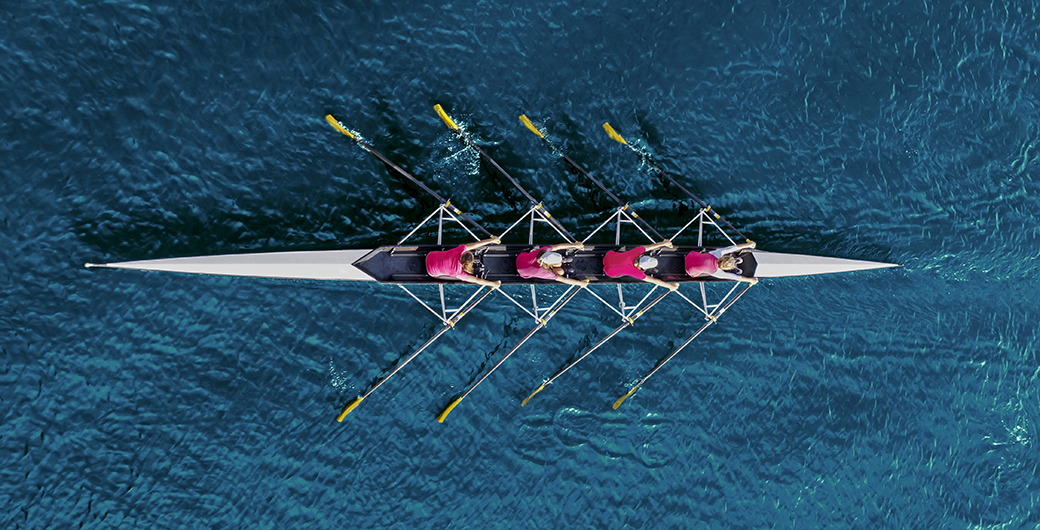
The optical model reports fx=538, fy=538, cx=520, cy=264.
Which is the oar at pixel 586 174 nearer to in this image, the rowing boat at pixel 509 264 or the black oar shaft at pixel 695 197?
the rowing boat at pixel 509 264

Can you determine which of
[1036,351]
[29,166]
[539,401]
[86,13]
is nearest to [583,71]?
[539,401]

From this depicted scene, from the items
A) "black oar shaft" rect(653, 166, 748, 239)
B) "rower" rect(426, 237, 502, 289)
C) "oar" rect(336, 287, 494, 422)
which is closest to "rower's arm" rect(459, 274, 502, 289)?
"rower" rect(426, 237, 502, 289)

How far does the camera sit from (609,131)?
1217 centimetres

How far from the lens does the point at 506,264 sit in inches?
440

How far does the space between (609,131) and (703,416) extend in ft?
23.0

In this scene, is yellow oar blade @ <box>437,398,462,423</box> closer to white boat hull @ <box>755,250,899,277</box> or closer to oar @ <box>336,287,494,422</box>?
oar @ <box>336,287,494,422</box>

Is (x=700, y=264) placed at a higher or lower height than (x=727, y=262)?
lower

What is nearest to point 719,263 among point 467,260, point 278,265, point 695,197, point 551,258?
point 695,197

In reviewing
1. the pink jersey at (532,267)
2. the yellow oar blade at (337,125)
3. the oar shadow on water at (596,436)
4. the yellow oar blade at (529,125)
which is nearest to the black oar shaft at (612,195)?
the yellow oar blade at (529,125)

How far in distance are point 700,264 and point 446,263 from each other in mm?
4933

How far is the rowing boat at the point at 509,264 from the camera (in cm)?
1089

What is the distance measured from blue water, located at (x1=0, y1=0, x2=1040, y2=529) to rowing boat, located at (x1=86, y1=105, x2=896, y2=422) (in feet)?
1.10

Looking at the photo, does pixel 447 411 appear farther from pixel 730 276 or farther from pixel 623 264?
pixel 730 276

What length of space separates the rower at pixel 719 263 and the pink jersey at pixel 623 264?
1.08 m
